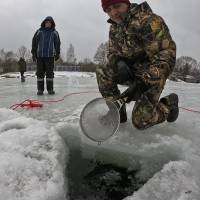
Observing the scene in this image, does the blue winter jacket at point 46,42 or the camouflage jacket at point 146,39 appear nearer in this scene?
the camouflage jacket at point 146,39

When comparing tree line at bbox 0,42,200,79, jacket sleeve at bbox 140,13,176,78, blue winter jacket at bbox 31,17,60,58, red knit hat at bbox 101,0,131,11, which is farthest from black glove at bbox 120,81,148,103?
tree line at bbox 0,42,200,79

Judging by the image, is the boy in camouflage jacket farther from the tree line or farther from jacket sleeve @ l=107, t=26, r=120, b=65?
the tree line

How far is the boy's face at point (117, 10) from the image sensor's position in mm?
3102

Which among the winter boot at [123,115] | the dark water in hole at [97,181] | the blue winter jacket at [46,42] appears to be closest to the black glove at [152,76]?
the winter boot at [123,115]

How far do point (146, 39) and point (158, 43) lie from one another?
0.36 feet

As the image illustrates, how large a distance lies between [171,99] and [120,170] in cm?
101

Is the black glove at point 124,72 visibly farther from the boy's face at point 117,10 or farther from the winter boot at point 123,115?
the boy's face at point 117,10

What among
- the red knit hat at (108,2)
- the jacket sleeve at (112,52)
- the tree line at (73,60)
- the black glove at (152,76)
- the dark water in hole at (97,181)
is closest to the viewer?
the dark water in hole at (97,181)

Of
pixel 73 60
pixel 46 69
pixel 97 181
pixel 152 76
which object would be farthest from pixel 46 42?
pixel 73 60

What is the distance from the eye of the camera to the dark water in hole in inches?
88.8

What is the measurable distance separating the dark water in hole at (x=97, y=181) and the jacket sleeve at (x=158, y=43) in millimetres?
954

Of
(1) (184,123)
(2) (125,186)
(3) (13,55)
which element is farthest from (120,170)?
(3) (13,55)

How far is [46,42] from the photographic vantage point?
6.12 m

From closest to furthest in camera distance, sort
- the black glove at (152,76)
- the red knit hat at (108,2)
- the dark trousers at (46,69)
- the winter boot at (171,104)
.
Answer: the black glove at (152,76) → the red knit hat at (108,2) → the winter boot at (171,104) → the dark trousers at (46,69)
